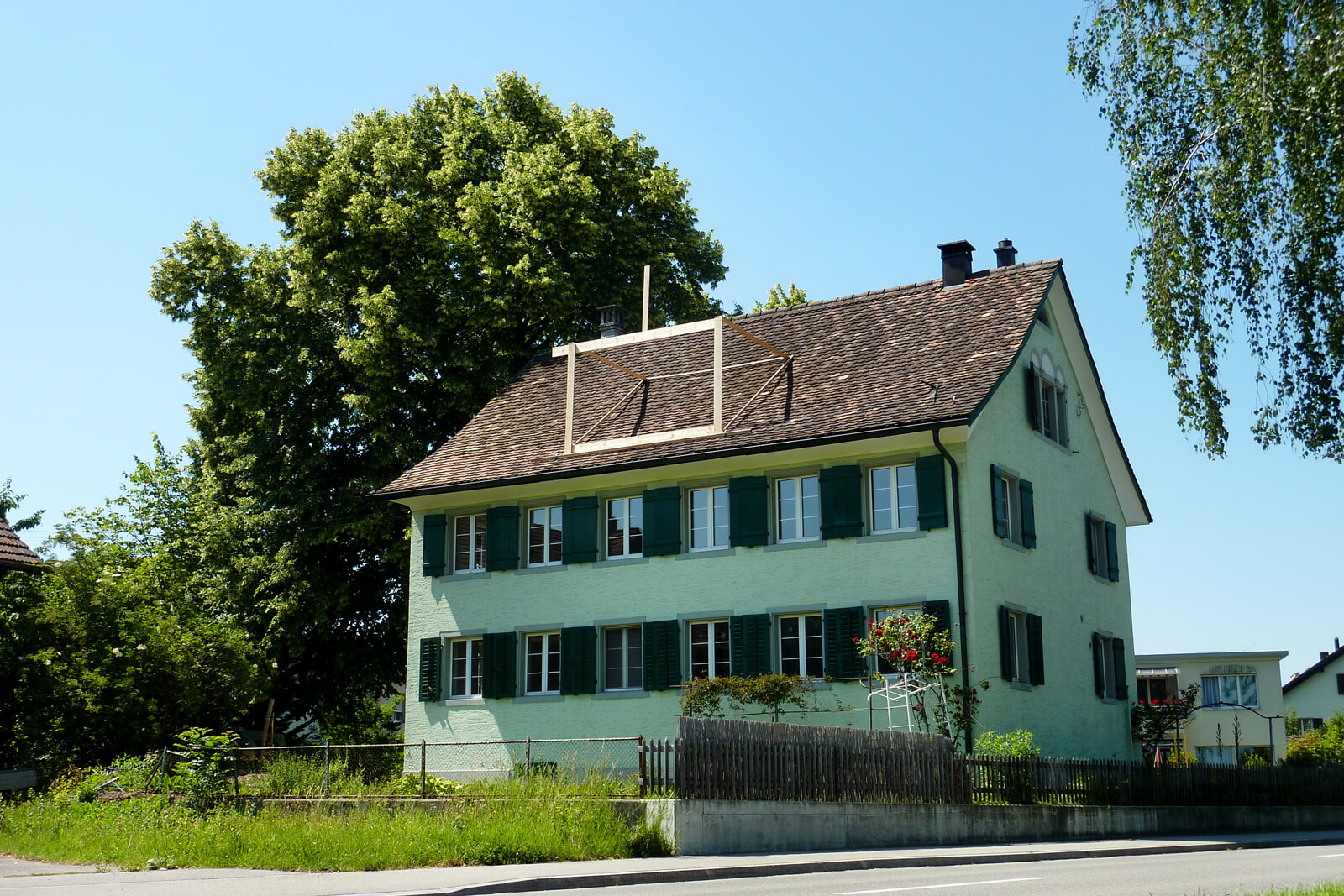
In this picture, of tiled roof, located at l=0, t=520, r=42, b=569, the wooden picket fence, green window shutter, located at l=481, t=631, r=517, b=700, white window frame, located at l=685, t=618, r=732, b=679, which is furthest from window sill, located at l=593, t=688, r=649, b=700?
tiled roof, located at l=0, t=520, r=42, b=569

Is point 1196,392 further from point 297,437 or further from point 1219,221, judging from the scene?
point 297,437

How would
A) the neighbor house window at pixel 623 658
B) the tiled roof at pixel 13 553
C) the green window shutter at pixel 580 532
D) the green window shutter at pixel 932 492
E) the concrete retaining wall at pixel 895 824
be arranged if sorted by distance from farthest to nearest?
the tiled roof at pixel 13 553, the green window shutter at pixel 580 532, the neighbor house window at pixel 623 658, the green window shutter at pixel 932 492, the concrete retaining wall at pixel 895 824

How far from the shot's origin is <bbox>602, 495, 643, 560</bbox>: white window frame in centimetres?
2723

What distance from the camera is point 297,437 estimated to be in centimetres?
3322

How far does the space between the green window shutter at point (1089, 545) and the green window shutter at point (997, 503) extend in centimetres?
497

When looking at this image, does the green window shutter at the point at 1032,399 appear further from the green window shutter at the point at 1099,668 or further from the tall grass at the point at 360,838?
the tall grass at the point at 360,838

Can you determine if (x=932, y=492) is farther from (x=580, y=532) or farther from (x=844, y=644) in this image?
(x=580, y=532)

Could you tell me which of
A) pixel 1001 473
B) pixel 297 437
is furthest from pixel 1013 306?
pixel 297 437

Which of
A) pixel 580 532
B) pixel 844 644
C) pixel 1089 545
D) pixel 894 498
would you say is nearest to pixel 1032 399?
pixel 1089 545

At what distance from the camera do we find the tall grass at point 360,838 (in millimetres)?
14414

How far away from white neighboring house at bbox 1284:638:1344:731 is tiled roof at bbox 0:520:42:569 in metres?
60.6

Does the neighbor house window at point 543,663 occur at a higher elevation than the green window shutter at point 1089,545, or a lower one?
lower

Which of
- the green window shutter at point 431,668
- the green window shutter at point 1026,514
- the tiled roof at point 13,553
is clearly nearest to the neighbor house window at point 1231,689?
the green window shutter at point 1026,514

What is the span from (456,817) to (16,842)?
5.54m
